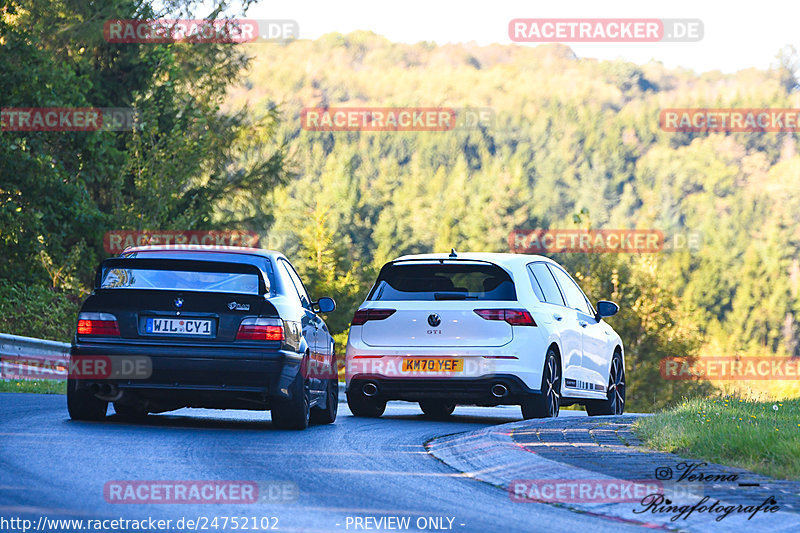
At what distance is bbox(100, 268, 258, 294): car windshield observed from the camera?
37.5 ft

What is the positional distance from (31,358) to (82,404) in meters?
10.6

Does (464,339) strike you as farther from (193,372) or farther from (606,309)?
(193,372)

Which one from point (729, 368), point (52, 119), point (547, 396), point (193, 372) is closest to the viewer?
point (193, 372)

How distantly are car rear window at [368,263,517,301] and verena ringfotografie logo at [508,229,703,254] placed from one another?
64979mm

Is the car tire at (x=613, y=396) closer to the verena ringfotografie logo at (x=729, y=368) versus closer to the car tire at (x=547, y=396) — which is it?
the car tire at (x=547, y=396)

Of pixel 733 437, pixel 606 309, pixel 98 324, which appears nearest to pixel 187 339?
pixel 98 324

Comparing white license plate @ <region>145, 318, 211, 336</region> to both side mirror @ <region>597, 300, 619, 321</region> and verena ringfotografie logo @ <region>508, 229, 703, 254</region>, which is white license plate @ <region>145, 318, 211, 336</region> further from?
verena ringfotografie logo @ <region>508, 229, 703, 254</region>

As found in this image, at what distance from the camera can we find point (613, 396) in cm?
1619

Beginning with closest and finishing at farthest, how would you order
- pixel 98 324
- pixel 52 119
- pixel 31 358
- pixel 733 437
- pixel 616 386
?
pixel 733 437 < pixel 98 324 < pixel 616 386 < pixel 31 358 < pixel 52 119

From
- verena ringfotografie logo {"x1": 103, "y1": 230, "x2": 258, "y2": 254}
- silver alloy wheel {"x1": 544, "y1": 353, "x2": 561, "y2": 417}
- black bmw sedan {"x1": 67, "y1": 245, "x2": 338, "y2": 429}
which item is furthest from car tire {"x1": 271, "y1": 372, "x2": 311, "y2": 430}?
verena ringfotografie logo {"x1": 103, "y1": 230, "x2": 258, "y2": 254}

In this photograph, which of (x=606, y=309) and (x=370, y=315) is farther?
(x=606, y=309)

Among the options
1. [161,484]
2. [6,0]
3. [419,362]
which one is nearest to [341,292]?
[6,0]

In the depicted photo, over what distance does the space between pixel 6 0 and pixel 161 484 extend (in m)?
23.8

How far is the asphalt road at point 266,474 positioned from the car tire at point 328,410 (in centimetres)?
74
